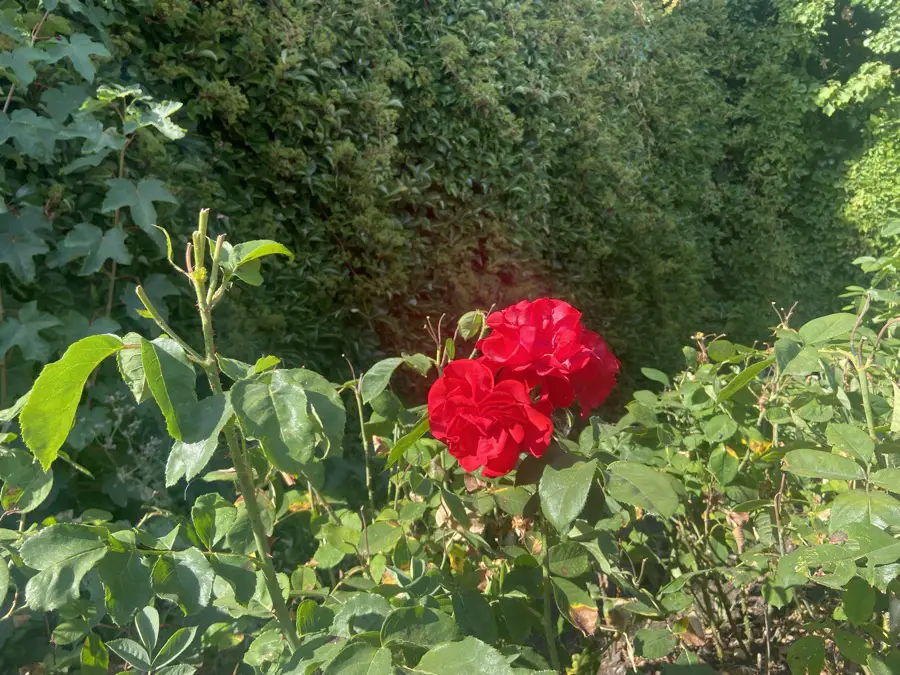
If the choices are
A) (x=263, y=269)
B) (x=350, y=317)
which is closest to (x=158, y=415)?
(x=263, y=269)

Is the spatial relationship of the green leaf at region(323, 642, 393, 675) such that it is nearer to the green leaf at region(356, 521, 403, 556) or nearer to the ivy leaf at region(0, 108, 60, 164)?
the green leaf at region(356, 521, 403, 556)

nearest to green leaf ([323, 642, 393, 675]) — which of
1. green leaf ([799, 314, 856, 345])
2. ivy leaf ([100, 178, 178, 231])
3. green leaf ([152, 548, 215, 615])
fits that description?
green leaf ([152, 548, 215, 615])

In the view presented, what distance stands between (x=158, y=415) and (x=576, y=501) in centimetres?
162

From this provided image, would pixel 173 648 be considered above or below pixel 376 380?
below

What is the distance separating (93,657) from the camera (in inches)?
37.6

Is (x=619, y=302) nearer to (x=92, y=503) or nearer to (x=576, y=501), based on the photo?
(x=92, y=503)

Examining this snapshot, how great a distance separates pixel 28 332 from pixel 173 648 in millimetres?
1247

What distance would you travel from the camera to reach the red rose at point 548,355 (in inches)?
36.7

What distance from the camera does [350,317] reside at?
9.80 ft

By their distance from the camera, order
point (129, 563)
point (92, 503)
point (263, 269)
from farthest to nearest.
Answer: point (263, 269) → point (92, 503) → point (129, 563)

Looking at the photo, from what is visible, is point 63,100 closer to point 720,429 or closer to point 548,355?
point 548,355

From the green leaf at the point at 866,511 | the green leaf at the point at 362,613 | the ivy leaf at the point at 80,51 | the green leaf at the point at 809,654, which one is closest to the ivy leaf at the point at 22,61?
the ivy leaf at the point at 80,51

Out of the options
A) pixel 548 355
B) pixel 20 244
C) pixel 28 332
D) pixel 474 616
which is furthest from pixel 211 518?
pixel 20 244

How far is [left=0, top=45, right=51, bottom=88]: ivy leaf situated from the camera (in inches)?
70.1
